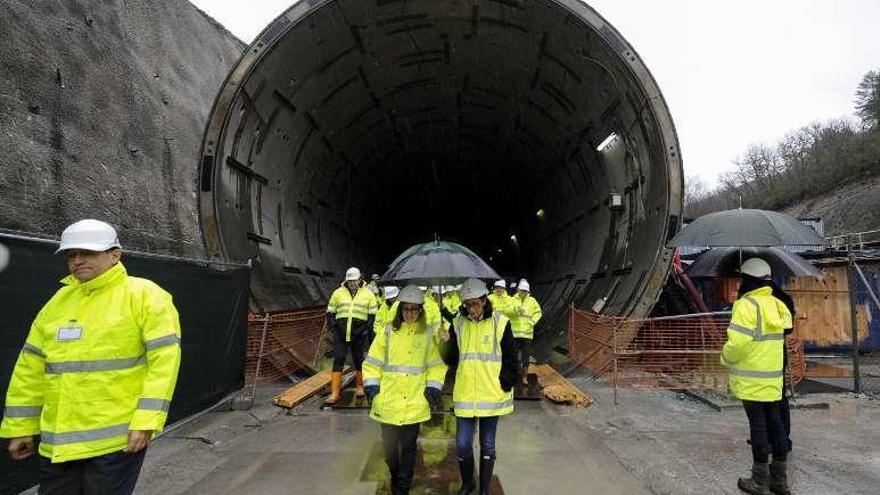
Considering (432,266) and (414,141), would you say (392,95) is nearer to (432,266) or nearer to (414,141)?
(414,141)

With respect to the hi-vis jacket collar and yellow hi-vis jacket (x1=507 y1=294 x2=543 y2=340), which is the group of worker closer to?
the hi-vis jacket collar

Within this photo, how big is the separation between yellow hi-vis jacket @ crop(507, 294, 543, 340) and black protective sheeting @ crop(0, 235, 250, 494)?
11.7 feet

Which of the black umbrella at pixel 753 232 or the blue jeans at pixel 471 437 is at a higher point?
the black umbrella at pixel 753 232

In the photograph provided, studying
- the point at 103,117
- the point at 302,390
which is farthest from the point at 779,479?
the point at 103,117

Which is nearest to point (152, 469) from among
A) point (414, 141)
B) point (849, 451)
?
point (849, 451)

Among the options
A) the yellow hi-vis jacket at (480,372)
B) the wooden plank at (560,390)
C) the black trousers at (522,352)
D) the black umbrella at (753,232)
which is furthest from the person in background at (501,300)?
the yellow hi-vis jacket at (480,372)

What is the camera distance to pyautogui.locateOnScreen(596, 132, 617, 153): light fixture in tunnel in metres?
8.27

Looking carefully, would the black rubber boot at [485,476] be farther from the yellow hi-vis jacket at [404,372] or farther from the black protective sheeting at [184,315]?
the black protective sheeting at [184,315]

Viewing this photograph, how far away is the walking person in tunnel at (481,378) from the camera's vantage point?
3.46 metres

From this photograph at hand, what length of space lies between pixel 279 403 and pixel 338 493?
2.73 m

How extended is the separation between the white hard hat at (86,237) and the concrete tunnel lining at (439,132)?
4557 mm

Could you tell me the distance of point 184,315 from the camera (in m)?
5.03

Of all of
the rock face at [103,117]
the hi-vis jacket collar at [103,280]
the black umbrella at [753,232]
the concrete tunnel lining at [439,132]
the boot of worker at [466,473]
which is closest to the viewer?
the hi-vis jacket collar at [103,280]

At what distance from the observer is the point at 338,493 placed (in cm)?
366
